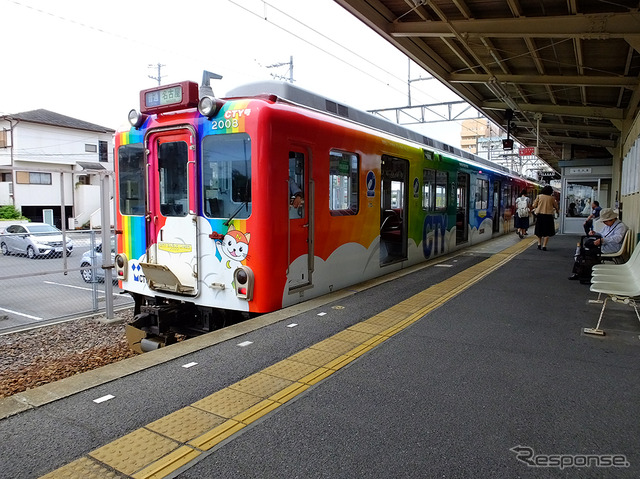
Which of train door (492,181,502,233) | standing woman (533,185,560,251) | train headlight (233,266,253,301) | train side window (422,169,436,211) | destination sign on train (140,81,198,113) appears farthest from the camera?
train door (492,181,502,233)

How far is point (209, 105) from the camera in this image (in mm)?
5043

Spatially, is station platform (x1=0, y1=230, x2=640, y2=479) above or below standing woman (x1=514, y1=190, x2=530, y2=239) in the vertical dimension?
below

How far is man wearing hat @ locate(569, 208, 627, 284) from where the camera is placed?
24.5 feet

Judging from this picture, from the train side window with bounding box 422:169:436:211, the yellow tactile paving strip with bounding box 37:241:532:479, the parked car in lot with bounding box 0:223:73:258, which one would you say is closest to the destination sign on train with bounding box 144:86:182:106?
the parked car in lot with bounding box 0:223:73:258

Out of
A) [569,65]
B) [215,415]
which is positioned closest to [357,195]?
[215,415]

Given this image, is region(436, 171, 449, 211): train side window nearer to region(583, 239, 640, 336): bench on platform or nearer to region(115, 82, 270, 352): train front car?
region(583, 239, 640, 336): bench on platform

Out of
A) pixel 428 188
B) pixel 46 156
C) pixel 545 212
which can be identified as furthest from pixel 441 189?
pixel 46 156

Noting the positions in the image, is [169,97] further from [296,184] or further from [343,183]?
[343,183]

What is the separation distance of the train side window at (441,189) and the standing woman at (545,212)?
2.86 metres

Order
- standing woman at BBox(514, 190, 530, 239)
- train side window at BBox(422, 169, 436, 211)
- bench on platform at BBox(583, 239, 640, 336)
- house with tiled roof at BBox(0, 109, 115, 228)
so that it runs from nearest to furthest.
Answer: bench on platform at BBox(583, 239, 640, 336) → train side window at BBox(422, 169, 436, 211) → standing woman at BBox(514, 190, 530, 239) → house with tiled roof at BBox(0, 109, 115, 228)

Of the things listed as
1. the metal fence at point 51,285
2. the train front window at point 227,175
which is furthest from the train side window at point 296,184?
the metal fence at point 51,285

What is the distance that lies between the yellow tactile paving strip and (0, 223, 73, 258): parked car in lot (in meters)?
4.24

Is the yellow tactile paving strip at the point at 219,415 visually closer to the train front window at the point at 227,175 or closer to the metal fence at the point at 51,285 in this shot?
the train front window at the point at 227,175

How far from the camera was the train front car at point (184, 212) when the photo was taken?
5043mm
